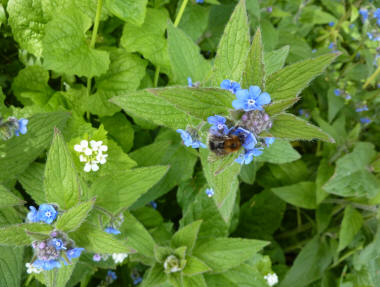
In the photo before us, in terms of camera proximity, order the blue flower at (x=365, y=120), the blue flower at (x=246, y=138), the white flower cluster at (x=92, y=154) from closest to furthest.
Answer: the blue flower at (x=246, y=138)
the white flower cluster at (x=92, y=154)
the blue flower at (x=365, y=120)

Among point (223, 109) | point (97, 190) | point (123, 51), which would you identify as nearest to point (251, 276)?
point (97, 190)

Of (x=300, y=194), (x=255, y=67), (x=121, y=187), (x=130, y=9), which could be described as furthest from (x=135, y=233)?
(x=300, y=194)

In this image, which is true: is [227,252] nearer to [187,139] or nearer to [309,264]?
[187,139]

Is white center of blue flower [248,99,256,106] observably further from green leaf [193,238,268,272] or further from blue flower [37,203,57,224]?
→ green leaf [193,238,268,272]

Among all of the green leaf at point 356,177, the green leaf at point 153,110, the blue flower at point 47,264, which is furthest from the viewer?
the green leaf at point 356,177

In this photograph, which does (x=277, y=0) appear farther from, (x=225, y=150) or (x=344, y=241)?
(x=225, y=150)

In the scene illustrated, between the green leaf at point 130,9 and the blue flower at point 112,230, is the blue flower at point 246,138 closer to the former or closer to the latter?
the blue flower at point 112,230

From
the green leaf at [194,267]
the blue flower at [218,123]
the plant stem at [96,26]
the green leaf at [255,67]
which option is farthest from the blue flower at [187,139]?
the plant stem at [96,26]

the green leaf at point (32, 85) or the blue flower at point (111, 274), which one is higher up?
the green leaf at point (32, 85)
